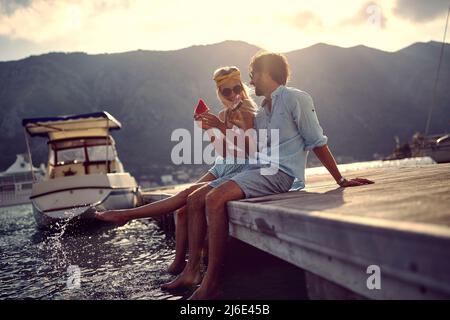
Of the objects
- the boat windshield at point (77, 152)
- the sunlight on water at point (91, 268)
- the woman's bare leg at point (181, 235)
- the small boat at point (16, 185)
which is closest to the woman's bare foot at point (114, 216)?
the woman's bare leg at point (181, 235)

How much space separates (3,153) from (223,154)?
104542 millimetres

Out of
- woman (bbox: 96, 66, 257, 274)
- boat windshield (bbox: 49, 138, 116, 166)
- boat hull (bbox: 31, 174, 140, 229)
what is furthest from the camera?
boat windshield (bbox: 49, 138, 116, 166)

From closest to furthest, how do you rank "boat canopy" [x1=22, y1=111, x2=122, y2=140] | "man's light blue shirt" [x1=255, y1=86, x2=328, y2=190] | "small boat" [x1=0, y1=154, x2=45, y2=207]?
1. "man's light blue shirt" [x1=255, y1=86, x2=328, y2=190]
2. "boat canopy" [x1=22, y1=111, x2=122, y2=140]
3. "small boat" [x1=0, y1=154, x2=45, y2=207]

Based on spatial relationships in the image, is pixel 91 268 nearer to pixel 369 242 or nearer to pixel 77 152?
pixel 369 242

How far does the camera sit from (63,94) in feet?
341

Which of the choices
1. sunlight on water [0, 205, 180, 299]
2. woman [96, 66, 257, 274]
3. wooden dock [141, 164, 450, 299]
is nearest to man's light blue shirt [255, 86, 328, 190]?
woman [96, 66, 257, 274]

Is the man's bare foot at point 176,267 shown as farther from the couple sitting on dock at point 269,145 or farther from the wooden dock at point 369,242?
the wooden dock at point 369,242

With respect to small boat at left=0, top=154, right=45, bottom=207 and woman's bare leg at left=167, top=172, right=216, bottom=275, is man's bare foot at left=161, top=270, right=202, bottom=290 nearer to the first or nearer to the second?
woman's bare leg at left=167, top=172, right=216, bottom=275

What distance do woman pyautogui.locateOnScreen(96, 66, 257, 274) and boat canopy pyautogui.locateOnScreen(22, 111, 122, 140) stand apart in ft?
29.6

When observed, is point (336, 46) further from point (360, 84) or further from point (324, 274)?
point (324, 274)

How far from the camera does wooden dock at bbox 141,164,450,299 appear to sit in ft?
4.29

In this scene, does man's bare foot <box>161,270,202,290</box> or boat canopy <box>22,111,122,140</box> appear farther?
boat canopy <box>22,111,122,140</box>
